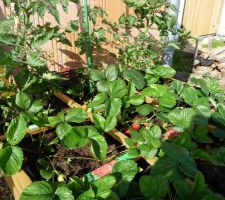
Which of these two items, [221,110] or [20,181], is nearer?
[20,181]

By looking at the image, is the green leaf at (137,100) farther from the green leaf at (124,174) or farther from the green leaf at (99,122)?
the green leaf at (124,174)

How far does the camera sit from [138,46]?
8.02 ft

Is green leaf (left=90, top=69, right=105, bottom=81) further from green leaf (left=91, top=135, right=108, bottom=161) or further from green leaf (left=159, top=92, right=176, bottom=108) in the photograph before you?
green leaf (left=91, top=135, right=108, bottom=161)

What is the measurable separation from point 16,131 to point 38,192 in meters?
0.31

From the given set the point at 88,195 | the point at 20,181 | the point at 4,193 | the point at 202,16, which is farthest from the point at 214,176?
the point at 202,16

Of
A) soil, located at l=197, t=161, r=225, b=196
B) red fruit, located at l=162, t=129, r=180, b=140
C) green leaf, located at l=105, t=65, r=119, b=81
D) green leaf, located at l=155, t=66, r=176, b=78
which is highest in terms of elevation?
green leaf, located at l=105, t=65, r=119, b=81

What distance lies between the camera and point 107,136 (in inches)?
75.6

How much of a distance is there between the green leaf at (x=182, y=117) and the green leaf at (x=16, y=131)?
34.5 inches

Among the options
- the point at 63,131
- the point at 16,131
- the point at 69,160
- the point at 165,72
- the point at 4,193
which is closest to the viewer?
the point at 16,131

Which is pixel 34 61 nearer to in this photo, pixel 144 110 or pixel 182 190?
pixel 144 110

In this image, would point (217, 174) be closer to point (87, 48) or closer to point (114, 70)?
point (114, 70)

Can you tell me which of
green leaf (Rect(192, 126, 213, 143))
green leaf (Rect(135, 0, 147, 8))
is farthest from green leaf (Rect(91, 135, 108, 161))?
green leaf (Rect(135, 0, 147, 8))

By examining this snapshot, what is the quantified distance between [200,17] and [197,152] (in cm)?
541

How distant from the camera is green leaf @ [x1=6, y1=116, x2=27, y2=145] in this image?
1305 mm
